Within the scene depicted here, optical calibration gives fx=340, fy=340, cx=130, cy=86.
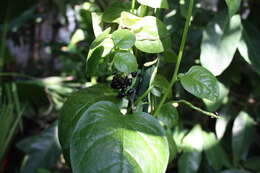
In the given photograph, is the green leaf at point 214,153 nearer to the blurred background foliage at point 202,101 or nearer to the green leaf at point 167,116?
the blurred background foliage at point 202,101

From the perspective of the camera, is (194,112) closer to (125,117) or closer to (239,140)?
(239,140)

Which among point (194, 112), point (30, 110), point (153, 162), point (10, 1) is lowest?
point (30, 110)

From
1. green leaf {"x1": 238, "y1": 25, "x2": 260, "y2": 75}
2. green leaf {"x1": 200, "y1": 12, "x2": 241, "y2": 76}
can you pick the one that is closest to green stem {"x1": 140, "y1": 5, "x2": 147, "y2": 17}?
green leaf {"x1": 200, "y1": 12, "x2": 241, "y2": 76}

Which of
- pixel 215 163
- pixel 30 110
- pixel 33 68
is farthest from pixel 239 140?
pixel 33 68

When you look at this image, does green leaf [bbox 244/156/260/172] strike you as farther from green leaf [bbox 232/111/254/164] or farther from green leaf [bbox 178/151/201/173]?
green leaf [bbox 178/151/201/173]

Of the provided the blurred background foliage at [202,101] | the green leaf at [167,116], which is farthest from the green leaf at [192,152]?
the green leaf at [167,116]

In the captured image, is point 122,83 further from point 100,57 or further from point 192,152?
point 192,152
